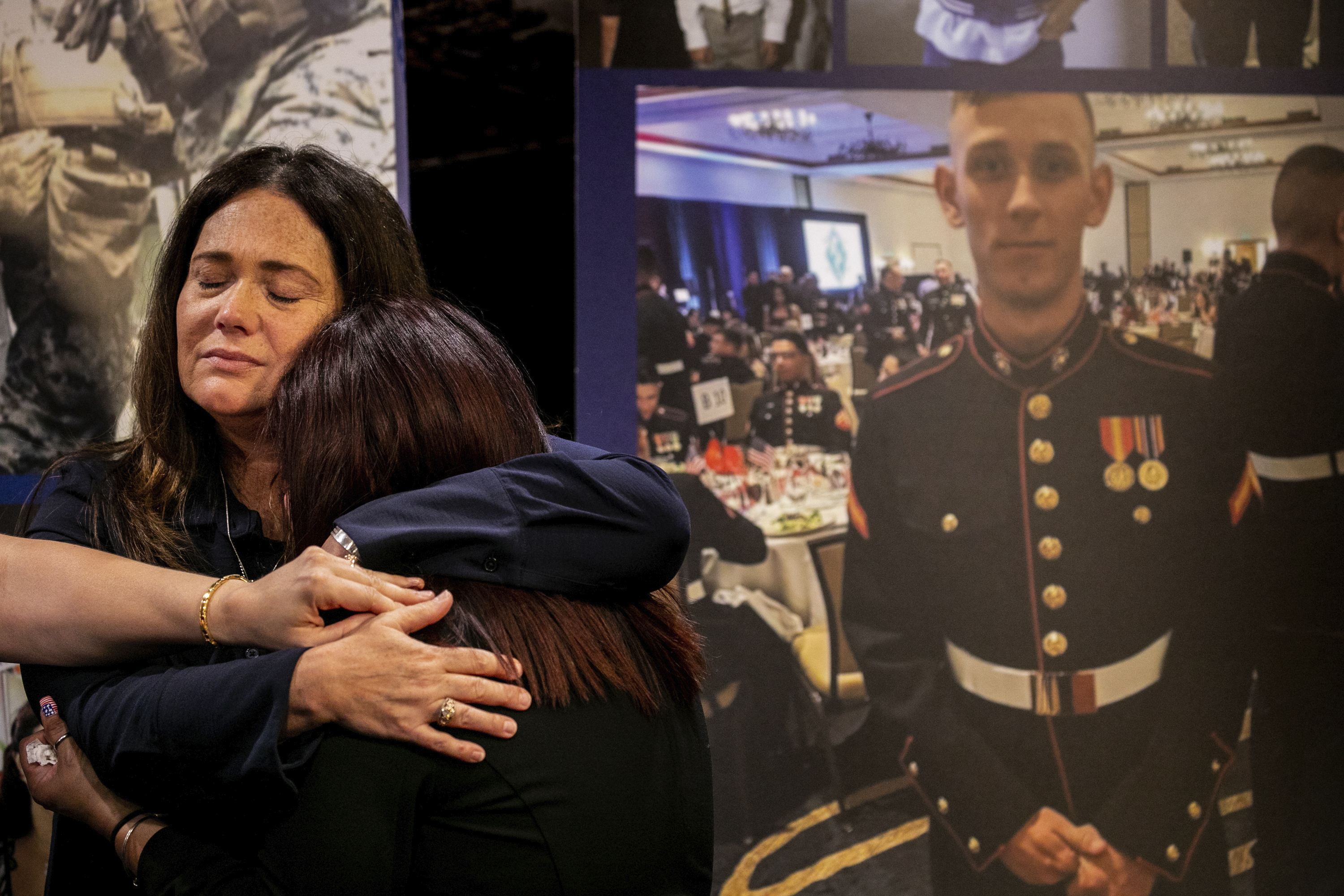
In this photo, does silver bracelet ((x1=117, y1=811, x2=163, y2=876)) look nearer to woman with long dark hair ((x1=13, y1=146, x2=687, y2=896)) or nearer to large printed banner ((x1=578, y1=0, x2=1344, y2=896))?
woman with long dark hair ((x1=13, y1=146, x2=687, y2=896))

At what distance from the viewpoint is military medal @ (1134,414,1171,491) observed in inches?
91.4

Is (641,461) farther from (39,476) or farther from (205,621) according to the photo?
(39,476)

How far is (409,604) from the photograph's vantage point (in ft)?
3.34

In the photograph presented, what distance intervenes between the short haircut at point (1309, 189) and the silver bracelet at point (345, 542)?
2.19 meters

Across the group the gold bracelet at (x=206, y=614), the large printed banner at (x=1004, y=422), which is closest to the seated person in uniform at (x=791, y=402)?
the large printed banner at (x=1004, y=422)

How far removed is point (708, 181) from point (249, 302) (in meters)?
1.19

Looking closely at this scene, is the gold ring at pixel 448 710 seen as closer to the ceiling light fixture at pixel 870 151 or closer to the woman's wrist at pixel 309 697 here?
the woman's wrist at pixel 309 697

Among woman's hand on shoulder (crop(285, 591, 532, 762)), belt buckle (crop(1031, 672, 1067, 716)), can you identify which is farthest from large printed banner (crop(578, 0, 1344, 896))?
woman's hand on shoulder (crop(285, 591, 532, 762))

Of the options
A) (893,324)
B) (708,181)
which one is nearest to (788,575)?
(893,324)

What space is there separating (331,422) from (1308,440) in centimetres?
219

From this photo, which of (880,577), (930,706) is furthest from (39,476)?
(930,706)

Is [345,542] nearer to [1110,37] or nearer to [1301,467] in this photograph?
[1110,37]

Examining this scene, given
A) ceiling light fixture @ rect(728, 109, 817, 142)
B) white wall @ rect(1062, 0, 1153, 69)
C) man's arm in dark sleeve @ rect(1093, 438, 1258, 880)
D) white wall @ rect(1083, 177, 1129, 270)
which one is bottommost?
man's arm in dark sleeve @ rect(1093, 438, 1258, 880)

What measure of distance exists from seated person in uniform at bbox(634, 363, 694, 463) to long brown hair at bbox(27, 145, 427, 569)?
0.84 meters
